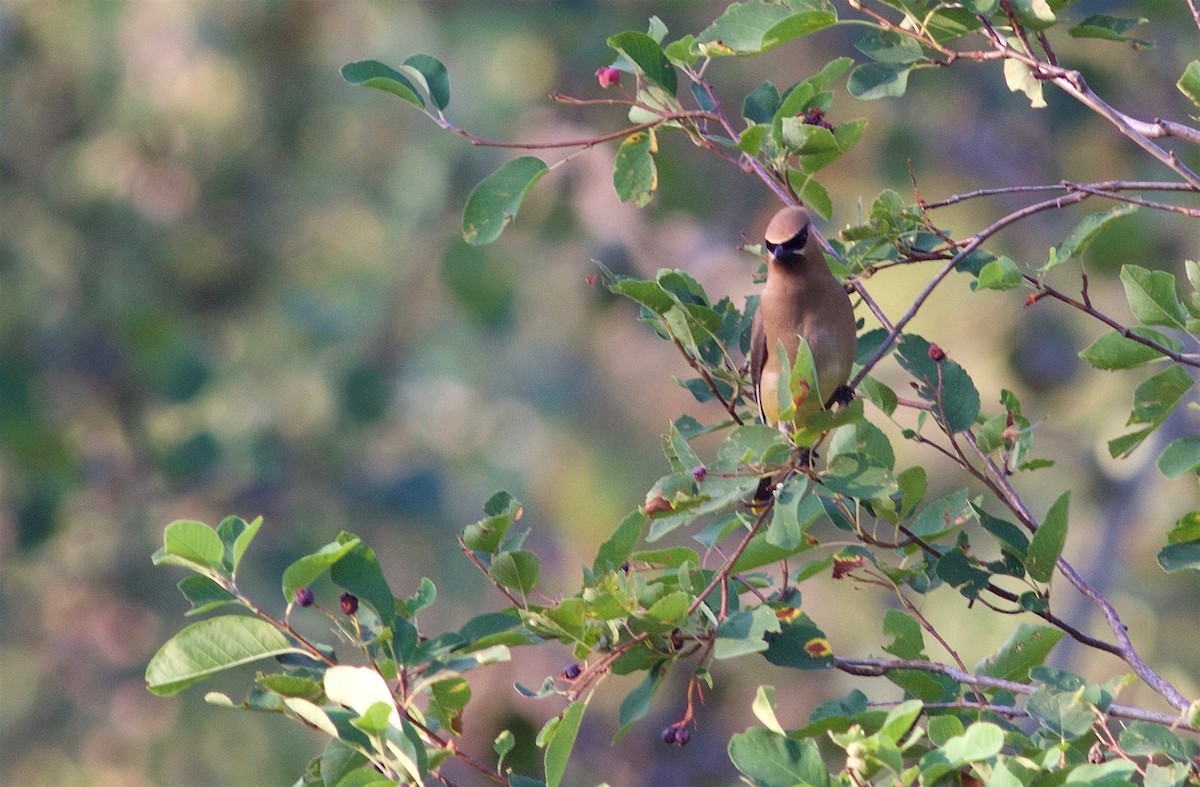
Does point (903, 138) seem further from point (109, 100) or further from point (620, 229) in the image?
point (109, 100)

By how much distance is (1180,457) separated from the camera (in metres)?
2.55

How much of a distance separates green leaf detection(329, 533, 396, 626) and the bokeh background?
5.39m

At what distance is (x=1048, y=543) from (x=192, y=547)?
1.40m

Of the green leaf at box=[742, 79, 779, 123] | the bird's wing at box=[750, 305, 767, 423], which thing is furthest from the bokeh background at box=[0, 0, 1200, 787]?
the green leaf at box=[742, 79, 779, 123]

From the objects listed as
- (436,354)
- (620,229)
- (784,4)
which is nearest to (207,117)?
(436,354)

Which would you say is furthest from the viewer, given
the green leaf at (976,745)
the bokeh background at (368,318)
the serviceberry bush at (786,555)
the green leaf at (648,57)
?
the bokeh background at (368,318)

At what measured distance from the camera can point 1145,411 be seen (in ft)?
8.92

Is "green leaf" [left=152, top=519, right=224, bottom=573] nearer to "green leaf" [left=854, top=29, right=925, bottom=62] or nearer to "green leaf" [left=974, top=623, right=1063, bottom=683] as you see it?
"green leaf" [left=974, top=623, right=1063, bottom=683]

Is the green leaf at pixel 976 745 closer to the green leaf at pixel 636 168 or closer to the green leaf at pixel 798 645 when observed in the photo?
the green leaf at pixel 798 645

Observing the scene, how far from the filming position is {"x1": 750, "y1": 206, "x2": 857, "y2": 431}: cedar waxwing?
11.3ft

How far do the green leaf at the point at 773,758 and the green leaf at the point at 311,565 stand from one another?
0.69 metres

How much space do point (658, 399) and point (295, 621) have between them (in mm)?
5205

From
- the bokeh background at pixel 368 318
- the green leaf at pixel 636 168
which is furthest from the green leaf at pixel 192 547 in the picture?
the bokeh background at pixel 368 318

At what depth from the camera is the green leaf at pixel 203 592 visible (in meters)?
2.54
